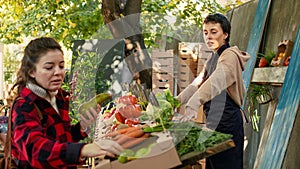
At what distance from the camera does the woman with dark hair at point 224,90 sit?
376 cm

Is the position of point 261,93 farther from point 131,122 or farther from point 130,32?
point 131,122

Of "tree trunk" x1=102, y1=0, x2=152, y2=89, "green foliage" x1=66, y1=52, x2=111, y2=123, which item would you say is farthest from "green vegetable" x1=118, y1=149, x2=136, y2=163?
"green foliage" x1=66, y1=52, x2=111, y2=123

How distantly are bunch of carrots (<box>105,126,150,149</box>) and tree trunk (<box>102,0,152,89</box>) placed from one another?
3.44 meters

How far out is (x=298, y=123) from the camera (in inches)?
186

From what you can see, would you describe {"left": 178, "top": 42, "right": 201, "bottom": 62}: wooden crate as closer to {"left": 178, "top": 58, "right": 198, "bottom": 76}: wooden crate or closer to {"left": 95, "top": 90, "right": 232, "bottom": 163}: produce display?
{"left": 178, "top": 58, "right": 198, "bottom": 76}: wooden crate

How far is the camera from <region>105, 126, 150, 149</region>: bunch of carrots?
102 inches

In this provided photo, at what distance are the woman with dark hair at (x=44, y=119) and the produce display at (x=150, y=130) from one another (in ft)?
0.79

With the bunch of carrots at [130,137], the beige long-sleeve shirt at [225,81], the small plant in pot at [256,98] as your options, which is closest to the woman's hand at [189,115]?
the beige long-sleeve shirt at [225,81]

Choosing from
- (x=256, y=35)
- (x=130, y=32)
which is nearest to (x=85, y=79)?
(x=130, y=32)

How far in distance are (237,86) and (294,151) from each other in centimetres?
130

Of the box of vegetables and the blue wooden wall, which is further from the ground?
the blue wooden wall

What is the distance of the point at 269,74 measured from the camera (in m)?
5.18

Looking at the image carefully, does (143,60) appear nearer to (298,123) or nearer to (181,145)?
(298,123)

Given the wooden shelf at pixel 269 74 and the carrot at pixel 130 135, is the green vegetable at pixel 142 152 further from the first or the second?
the wooden shelf at pixel 269 74
